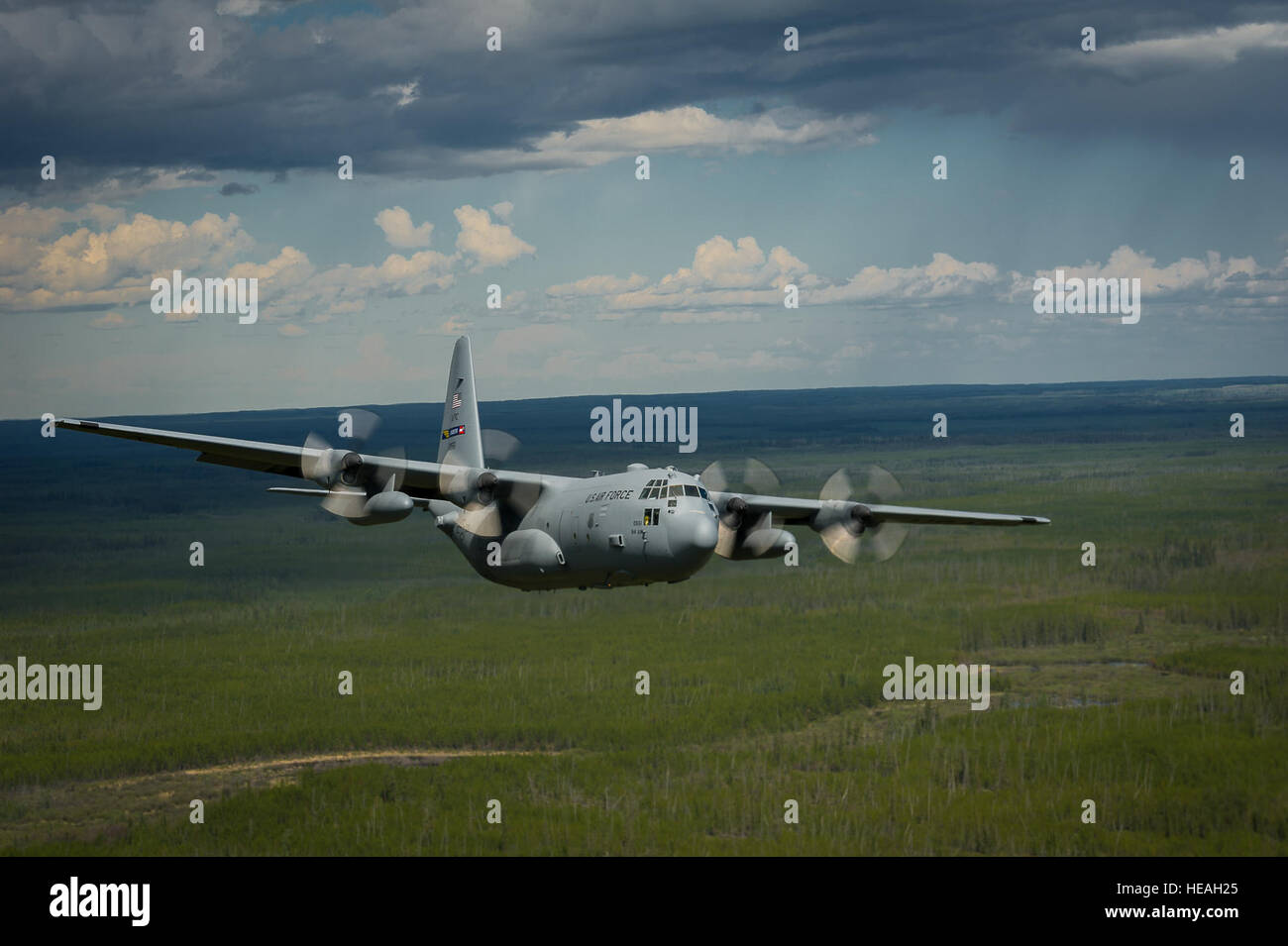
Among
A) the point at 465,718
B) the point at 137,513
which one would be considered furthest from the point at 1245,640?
the point at 137,513

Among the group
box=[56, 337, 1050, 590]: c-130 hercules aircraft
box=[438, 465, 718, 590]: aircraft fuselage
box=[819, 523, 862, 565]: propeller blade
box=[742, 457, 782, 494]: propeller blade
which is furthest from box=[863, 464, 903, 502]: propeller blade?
box=[438, 465, 718, 590]: aircraft fuselage

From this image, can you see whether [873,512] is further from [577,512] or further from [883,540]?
[577,512]

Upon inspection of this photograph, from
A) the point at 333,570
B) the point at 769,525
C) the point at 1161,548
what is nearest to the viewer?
the point at 769,525

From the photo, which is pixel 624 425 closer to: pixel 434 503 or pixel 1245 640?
pixel 434 503

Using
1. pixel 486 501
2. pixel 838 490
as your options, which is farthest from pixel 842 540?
pixel 486 501

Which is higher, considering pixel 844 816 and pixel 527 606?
pixel 527 606

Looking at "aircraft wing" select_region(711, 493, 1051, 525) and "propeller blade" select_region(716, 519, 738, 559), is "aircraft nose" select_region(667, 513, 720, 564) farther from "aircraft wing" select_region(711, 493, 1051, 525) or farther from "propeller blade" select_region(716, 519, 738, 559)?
"propeller blade" select_region(716, 519, 738, 559)

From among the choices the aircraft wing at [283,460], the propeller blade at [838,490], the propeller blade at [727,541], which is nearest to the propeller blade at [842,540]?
the propeller blade at [838,490]

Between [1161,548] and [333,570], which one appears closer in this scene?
[333,570]
